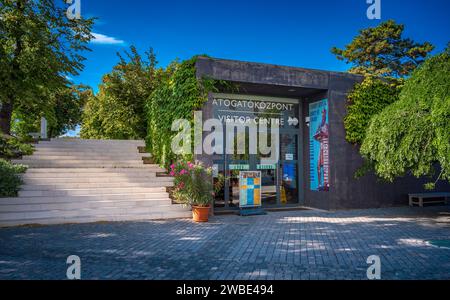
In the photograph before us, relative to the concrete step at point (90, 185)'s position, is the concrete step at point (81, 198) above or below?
below

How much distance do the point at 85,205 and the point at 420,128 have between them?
8.65 meters

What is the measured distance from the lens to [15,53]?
11930 mm

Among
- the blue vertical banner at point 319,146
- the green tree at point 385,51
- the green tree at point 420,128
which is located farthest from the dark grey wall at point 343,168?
the green tree at point 385,51

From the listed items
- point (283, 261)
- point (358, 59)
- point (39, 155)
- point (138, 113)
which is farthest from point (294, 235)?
point (358, 59)

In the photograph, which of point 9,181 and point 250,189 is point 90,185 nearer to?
A: point 9,181

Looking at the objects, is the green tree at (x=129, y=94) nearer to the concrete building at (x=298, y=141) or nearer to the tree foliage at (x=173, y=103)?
the tree foliage at (x=173, y=103)

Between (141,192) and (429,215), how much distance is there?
8643 millimetres

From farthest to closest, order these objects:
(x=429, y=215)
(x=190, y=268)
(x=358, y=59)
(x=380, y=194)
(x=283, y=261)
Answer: (x=358, y=59) < (x=380, y=194) < (x=429, y=215) < (x=283, y=261) < (x=190, y=268)

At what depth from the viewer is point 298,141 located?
1186 cm

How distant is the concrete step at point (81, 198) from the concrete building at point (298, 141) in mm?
1956

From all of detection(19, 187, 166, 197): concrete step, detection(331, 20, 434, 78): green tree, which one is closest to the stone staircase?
detection(19, 187, 166, 197): concrete step

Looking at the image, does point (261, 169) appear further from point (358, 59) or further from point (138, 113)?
point (358, 59)

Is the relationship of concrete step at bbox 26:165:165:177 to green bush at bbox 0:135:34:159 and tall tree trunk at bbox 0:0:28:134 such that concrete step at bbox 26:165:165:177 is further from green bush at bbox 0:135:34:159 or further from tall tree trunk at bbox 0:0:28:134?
tall tree trunk at bbox 0:0:28:134

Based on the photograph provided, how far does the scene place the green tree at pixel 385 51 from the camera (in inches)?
1116
